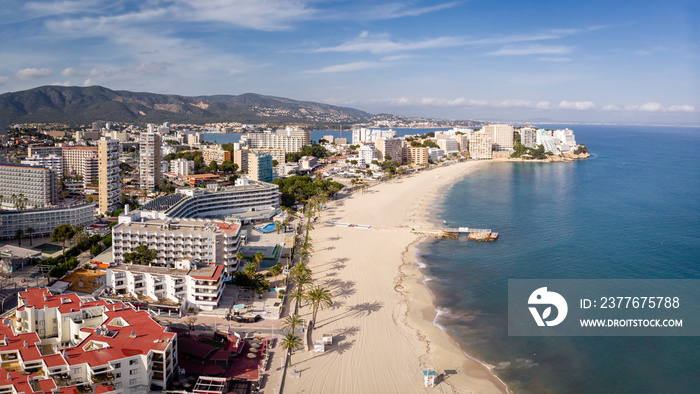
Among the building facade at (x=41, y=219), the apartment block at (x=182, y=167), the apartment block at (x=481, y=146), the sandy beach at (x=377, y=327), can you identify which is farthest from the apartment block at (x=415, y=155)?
the building facade at (x=41, y=219)

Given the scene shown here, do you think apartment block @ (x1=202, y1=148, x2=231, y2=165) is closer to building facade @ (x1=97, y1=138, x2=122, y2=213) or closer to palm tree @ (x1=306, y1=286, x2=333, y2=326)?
building facade @ (x1=97, y1=138, x2=122, y2=213)

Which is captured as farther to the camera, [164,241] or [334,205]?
[334,205]

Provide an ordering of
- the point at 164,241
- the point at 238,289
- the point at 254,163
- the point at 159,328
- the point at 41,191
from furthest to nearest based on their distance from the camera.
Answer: the point at 254,163 → the point at 41,191 → the point at 164,241 → the point at 238,289 → the point at 159,328

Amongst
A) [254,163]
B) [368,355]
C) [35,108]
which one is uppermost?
[35,108]

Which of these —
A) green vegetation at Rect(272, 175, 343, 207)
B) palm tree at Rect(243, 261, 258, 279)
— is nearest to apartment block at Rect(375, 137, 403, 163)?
green vegetation at Rect(272, 175, 343, 207)

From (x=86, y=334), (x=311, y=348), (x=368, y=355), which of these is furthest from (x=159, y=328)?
(x=368, y=355)

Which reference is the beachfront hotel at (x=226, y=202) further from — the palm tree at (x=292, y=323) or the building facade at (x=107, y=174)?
the palm tree at (x=292, y=323)

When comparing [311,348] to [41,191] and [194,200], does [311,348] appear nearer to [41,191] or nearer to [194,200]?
[194,200]
